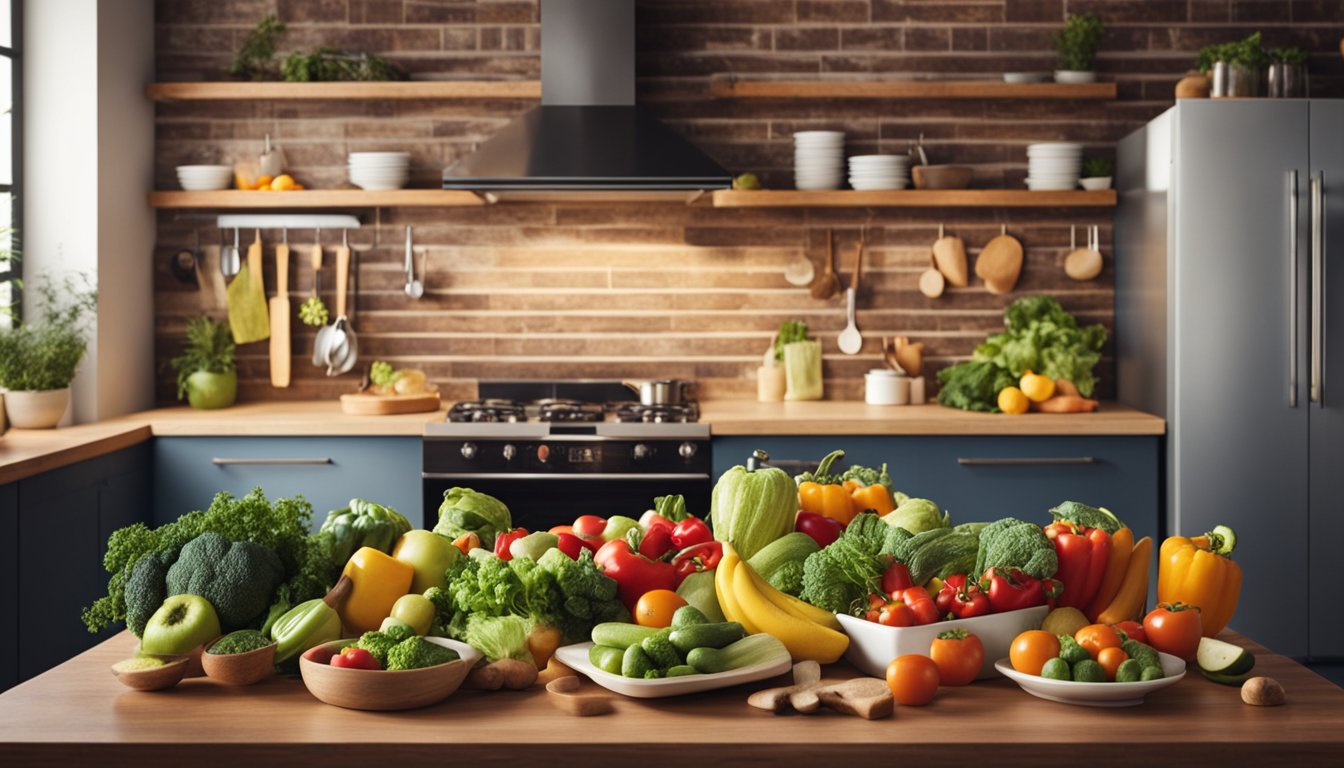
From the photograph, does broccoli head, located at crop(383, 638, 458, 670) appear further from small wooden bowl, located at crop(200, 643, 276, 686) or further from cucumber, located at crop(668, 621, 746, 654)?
cucumber, located at crop(668, 621, 746, 654)

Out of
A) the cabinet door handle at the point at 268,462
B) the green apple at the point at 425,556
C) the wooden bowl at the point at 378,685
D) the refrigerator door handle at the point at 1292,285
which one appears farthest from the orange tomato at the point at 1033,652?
the cabinet door handle at the point at 268,462

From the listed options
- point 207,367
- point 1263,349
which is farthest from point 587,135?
point 1263,349

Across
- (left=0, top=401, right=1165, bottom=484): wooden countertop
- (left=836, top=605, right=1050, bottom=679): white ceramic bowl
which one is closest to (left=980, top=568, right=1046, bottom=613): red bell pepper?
(left=836, top=605, right=1050, bottom=679): white ceramic bowl

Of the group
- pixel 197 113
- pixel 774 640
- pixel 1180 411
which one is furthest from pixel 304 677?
pixel 197 113

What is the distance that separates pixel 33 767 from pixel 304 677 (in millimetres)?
320

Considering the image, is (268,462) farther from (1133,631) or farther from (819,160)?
(1133,631)

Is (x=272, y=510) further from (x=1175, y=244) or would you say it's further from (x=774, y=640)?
(x=1175, y=244)

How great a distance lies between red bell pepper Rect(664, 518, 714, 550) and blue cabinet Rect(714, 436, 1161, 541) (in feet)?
7.66

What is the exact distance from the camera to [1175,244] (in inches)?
172

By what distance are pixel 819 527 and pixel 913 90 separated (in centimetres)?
315

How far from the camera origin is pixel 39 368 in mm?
4297

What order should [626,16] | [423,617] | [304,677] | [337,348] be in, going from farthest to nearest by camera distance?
[337,348] < [626,16] < [423,617] < [304,677]

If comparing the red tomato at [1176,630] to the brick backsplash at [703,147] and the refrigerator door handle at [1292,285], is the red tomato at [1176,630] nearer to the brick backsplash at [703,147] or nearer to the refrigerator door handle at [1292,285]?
the refrigerator door handle at [1292,285]

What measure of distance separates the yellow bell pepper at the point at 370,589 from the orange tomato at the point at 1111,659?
987 mm
